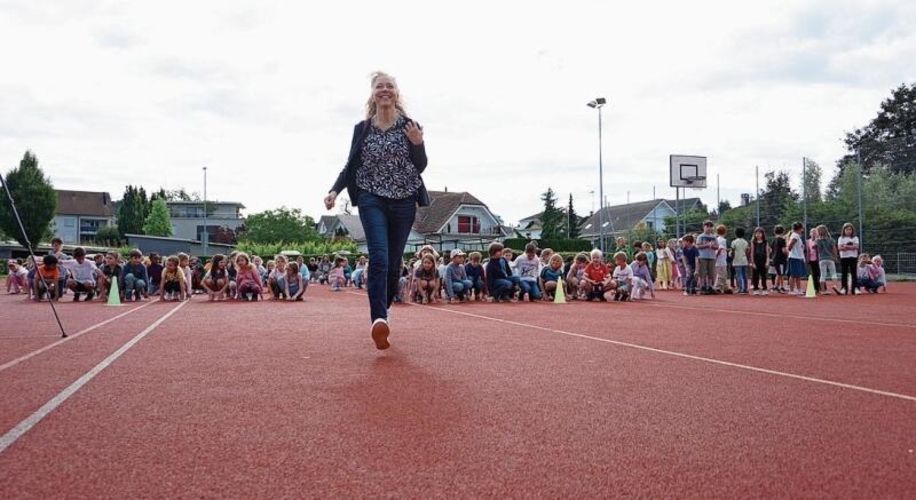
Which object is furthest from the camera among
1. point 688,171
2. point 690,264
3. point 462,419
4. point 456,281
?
point 688,171

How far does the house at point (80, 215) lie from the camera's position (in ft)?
369

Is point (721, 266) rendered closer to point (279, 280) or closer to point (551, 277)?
point (551, 277)

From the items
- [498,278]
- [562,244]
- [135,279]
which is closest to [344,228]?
[562,244]

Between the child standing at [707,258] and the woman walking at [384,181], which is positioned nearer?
the woman walking at [384,181]

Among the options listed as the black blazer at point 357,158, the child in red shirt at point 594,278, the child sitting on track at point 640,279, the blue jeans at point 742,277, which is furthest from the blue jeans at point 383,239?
the blue jeans at point 742,277

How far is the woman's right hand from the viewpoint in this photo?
6.11 metres

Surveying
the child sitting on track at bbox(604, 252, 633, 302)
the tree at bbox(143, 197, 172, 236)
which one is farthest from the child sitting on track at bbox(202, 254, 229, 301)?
the tree at bbox(143, 197, 172, 236)

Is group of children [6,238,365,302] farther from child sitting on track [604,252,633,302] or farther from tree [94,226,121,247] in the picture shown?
tree [94,226,121,247]

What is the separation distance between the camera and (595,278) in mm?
16938

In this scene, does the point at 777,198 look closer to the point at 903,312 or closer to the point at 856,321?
the point at 903,312

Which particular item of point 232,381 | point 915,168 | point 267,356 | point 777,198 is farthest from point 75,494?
point 777,198

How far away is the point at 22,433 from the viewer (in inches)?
126

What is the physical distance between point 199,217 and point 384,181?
110447mm

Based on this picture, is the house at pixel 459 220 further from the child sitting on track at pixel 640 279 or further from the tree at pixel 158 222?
the child sitting on track at pixel 640 279
